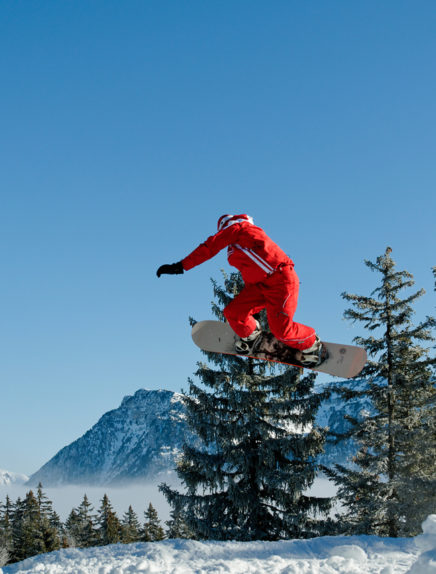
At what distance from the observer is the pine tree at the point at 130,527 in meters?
40.0

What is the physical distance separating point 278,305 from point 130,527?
44.1m

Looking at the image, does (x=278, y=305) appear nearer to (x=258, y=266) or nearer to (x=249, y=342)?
(x=258, y=266)

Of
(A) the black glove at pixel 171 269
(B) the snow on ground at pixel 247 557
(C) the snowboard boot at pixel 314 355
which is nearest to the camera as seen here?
(B) the snow on ground at pixel 247 557

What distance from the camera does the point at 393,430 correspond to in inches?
524

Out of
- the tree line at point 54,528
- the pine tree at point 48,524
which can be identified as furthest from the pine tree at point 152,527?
the pine tree at point 48,524

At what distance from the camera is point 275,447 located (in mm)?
12453

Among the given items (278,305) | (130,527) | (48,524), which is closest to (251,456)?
(278,305)

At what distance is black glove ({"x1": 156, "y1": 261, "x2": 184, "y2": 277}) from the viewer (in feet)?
19.2

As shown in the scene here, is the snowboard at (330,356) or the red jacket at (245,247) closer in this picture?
the red jacket at (245,247)

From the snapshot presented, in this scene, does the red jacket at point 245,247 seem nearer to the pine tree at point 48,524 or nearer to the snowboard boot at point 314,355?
the snowboard boot at point 314,355

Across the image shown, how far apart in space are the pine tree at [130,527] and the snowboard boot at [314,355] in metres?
37.5

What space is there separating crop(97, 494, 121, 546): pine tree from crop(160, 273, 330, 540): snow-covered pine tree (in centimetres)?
2755

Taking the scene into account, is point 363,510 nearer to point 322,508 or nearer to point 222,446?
A: point 322,508

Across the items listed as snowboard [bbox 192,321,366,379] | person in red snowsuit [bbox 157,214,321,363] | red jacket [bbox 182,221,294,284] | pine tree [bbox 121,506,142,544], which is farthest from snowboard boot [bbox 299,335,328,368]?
pine tree [bbox 121,506,142,544]
